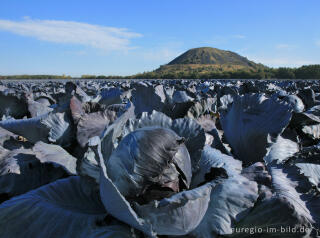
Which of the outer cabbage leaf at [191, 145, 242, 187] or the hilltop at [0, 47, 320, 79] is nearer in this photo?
the outer cabbage leaf at [191, 145, 242, 187]

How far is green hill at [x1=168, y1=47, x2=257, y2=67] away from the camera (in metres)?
99.2

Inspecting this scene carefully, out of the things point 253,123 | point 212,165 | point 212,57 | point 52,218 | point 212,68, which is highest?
point 212,57

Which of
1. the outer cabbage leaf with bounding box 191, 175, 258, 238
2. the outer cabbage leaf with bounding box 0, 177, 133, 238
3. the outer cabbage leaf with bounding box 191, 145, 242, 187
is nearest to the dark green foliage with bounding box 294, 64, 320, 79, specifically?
the outer cabbage leaf with bounding box 191, 145, 242, 187

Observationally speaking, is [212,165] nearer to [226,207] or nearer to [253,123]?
[226,207]

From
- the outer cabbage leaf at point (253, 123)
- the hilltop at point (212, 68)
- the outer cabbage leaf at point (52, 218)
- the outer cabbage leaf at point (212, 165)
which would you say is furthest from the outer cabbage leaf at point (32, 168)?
the hilltop at point (212, 68)

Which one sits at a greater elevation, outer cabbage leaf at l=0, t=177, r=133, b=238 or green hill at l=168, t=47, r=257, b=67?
green hill at l=168, t=47, r=257, b=67

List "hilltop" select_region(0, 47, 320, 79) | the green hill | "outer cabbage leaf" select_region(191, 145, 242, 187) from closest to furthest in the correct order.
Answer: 1. "outer cabbage leaf" select_region(191, 145, 242, 187)
2. "hilltop" select_region(0, 47, 320, 79)
3. the green hill

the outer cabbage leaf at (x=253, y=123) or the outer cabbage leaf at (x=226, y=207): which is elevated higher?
the outer cabbage leaf at (x=253, y=123)

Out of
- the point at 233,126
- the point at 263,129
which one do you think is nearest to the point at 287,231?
the point at 263,129

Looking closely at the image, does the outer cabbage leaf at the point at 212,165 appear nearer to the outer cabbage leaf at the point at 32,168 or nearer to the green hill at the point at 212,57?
the outer cabbage leaf at the point at 32,168

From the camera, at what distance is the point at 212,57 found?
103062 millimetres

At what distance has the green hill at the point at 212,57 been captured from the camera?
326ft

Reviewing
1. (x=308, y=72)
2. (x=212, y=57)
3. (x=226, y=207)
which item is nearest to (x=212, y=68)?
(x=308, y=72)

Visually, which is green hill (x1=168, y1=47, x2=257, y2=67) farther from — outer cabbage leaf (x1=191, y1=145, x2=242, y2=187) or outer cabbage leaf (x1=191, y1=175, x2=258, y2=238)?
outer cabbage leaf (x1=191, y1=175, x2=258, y2=238)
